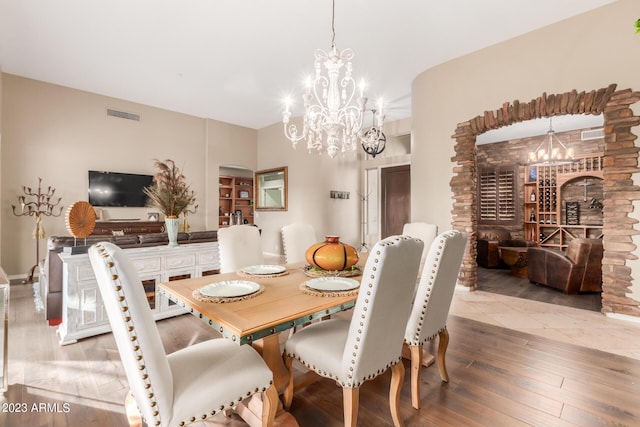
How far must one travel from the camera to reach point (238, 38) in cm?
378

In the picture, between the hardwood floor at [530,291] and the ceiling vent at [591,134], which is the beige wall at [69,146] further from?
the ceiling vent at [591,134]

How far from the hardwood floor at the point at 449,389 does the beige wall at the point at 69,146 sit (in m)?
3.42

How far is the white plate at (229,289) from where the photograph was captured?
1.56 metres

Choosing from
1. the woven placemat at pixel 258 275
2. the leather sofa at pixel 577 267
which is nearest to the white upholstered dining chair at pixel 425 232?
the woven placemat at pixel 258 275

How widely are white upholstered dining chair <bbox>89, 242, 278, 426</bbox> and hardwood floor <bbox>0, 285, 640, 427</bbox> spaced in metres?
0.58

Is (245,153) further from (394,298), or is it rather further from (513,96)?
(394,298)

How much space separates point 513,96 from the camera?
3789mm

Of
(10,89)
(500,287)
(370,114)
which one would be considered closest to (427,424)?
(500,287)

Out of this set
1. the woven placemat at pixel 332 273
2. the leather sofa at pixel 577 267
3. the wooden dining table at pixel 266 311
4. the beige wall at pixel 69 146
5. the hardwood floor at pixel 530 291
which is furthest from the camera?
the beige wall at pixel 69 146

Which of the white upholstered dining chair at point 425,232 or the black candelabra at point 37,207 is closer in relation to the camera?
the white upholstered dining chair at point 425,232

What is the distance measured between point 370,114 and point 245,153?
3360 mm

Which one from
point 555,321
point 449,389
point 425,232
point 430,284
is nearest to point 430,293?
point 430,284

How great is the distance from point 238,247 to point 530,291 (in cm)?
415

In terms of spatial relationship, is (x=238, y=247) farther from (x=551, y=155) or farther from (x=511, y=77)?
(x=551, y=155)
